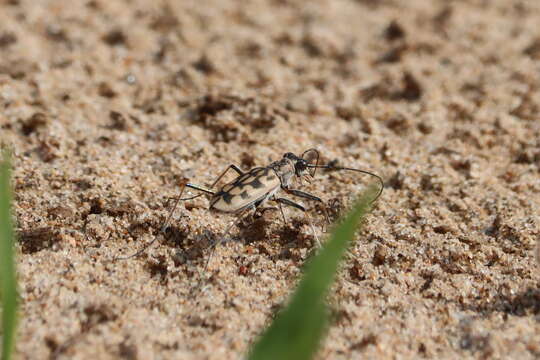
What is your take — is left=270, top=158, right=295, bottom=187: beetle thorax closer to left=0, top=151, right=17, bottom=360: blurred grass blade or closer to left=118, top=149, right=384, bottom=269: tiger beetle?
left=118, top=149, right=384, bottom=269: tiger beetle

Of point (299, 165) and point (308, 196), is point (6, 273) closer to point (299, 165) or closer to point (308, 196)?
point (308, 196)

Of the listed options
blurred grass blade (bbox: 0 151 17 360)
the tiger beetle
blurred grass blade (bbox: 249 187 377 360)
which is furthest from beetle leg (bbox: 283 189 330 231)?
blurred grass blade (bbox: 0 151 17 360)

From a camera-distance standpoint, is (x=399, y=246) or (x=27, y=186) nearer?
(x=399, y=246)

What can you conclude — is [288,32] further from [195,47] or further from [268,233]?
[268,233]

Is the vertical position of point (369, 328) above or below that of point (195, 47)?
below


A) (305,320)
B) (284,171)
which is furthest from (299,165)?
(305,320)

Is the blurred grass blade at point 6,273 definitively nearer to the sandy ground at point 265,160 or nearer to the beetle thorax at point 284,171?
the sandy ground at point 265,160

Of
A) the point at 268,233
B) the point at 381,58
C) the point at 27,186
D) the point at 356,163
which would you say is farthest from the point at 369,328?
the point at 381,58
